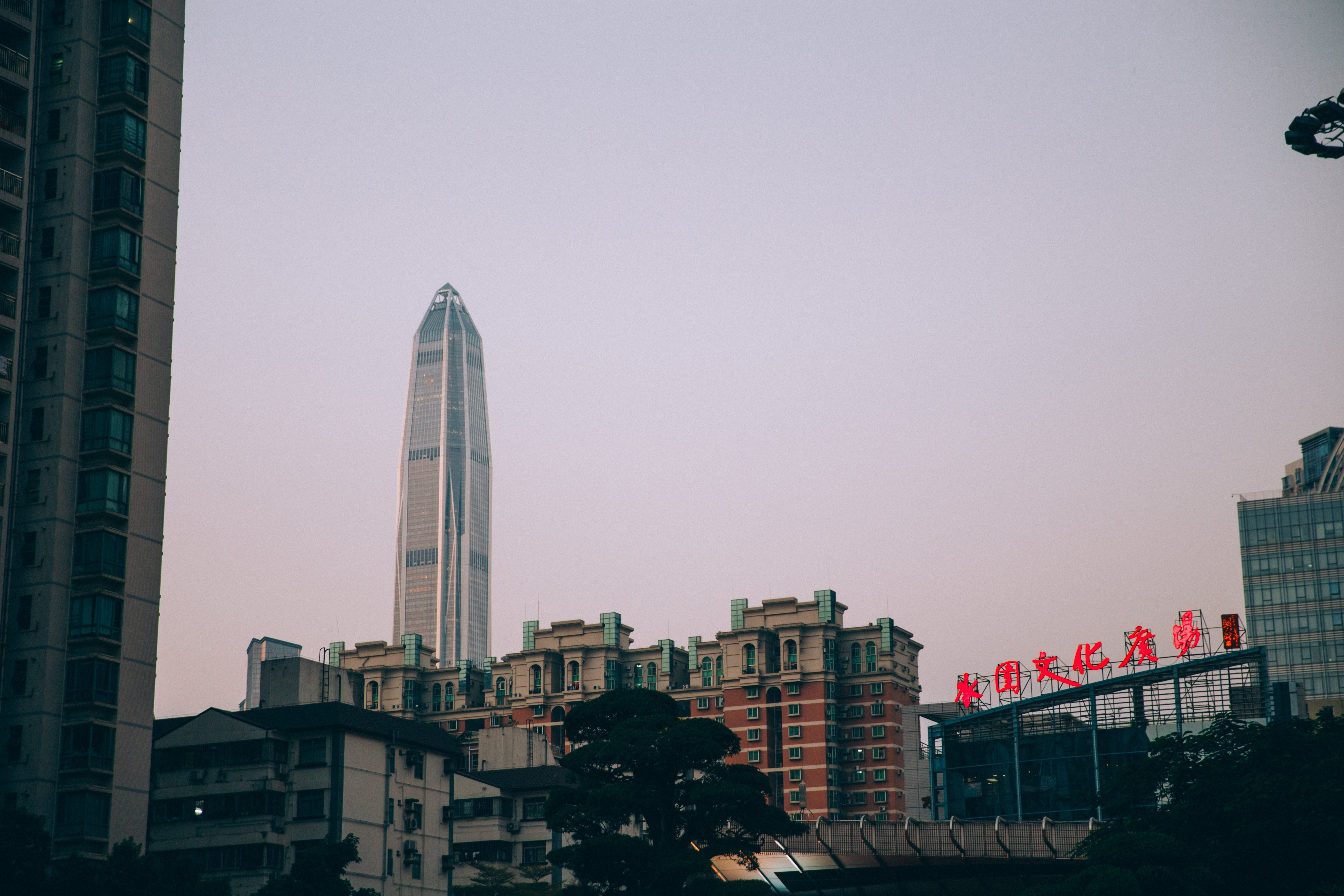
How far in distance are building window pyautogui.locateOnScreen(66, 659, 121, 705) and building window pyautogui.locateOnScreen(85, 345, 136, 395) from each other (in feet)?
50.2

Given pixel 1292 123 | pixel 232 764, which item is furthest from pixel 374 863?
pixel 1292 123

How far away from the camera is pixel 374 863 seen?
321ft

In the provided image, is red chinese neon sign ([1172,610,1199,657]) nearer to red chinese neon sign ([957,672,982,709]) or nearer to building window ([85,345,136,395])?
red chinese neon sign ([957,672,982,709])

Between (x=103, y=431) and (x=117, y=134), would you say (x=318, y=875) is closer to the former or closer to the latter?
(x=103, y=431)

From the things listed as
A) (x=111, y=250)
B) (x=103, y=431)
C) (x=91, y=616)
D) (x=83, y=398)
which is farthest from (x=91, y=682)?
(x=111, y=250)

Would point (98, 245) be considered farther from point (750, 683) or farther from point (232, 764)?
point (750, 683)

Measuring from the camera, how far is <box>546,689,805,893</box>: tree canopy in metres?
69.2

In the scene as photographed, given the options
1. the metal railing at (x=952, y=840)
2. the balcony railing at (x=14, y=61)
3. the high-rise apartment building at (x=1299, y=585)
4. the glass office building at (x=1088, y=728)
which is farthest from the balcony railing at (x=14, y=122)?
the high-rise apartment building at (x=1299, y=585)

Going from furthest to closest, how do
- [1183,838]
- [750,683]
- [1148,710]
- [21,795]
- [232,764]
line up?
[750,683] < [1148,710] < [232,764] < [21,795] < [1183,838]

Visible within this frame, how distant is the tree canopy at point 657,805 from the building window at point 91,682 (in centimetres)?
2697

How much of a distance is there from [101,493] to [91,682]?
34.1 feet

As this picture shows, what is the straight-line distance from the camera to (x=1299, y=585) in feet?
609

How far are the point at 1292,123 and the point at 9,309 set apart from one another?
70008mm

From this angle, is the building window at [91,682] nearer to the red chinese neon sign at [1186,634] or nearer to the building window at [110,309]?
the building window at [110,309]
